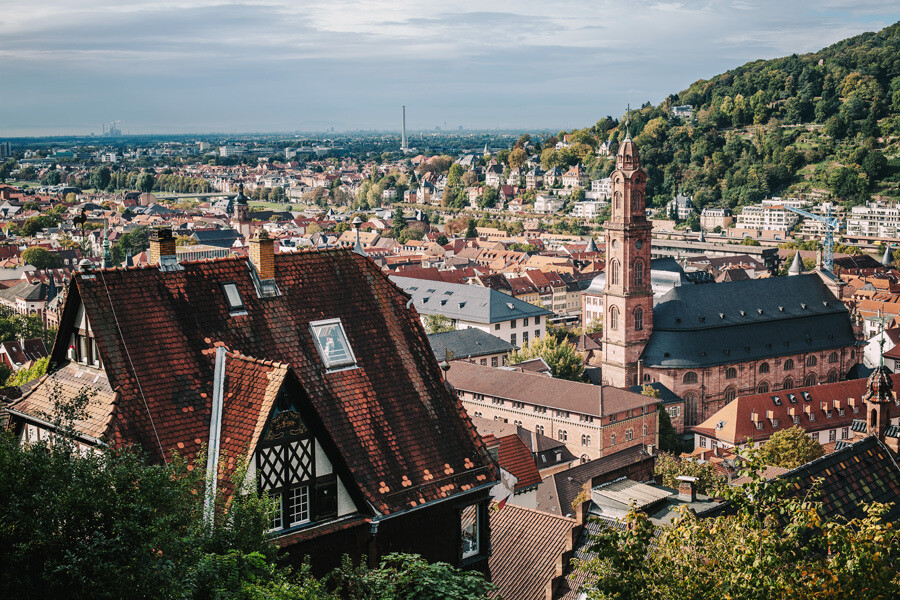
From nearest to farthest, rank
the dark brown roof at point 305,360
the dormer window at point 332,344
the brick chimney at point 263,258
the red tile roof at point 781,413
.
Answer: the dark brown roof at point 305,360
the dormer window at point 332,344
the brick chimney at point 263,258
the red tile roof at point 781,413

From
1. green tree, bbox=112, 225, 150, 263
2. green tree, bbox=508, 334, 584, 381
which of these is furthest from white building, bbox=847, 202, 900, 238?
green tree, bbox=112, 225, 150, 263

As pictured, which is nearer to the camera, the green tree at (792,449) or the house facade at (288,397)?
the house facade at (288,397)

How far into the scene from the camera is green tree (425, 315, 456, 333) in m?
83.6

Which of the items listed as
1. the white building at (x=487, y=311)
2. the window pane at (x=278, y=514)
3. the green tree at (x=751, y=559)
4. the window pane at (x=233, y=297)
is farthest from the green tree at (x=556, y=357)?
the green tree at (x=751, y=559)

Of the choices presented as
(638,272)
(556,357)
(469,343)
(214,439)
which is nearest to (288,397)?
(214,439)

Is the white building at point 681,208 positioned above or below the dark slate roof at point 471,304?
above

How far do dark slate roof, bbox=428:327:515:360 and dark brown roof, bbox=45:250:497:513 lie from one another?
55.8 m


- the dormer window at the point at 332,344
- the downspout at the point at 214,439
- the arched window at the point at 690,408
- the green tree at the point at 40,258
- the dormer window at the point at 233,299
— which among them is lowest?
the arched window at the point at 690,408

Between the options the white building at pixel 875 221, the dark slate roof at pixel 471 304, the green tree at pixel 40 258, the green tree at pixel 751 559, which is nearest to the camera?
the green tree at pixel 751 559

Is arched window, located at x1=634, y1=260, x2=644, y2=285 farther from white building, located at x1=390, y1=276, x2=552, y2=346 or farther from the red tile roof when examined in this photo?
white building, located at x1=390, y1=276, x2=552, y2=346

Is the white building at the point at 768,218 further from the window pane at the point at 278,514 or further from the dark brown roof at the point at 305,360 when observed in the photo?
the window pane at the point at 278,514

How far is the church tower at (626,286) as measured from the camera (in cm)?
7169

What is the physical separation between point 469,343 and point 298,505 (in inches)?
2482

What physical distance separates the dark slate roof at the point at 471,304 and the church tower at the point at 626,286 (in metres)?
15.4
